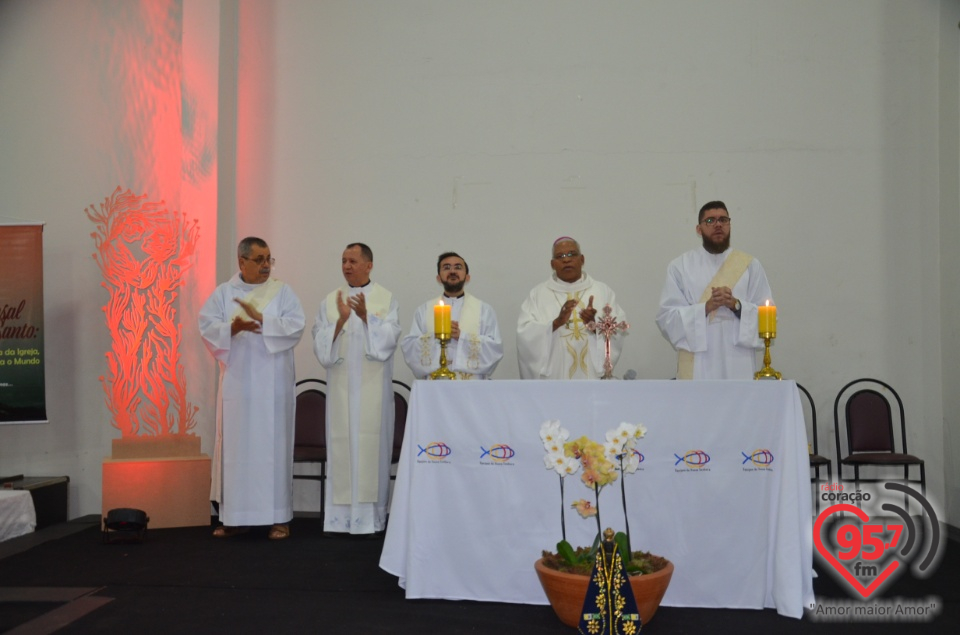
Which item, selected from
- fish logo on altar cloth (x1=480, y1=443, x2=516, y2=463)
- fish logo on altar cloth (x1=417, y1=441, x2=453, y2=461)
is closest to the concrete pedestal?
fish logo on altar cloth (x1=417, y1=441, x2=453, y2=461)

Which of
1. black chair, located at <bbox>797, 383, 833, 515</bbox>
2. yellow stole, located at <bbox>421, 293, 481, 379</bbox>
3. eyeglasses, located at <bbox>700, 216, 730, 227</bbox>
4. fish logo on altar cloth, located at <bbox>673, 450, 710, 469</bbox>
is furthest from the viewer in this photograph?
black chair, located at <bbox>797, 383, 833, 515</bbox>

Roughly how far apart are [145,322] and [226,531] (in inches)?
71.0

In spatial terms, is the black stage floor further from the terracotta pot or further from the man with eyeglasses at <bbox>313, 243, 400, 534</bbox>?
the man with eyeglasses at <bbox>313, 243, 400, 534</bbox>

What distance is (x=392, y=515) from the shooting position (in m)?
4.45

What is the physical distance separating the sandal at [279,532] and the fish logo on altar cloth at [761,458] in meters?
3.55

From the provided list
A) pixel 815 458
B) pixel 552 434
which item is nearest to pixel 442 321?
pixel 552 434

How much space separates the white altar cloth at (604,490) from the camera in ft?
13.8

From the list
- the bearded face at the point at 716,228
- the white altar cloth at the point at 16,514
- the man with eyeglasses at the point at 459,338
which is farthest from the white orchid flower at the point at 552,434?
the white altar cloth at the point at 16,514

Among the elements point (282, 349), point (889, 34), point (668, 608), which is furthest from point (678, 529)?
point (889, 34)

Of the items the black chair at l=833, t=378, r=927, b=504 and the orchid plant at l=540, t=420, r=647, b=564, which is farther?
the black chair at l=833, t=378, r=927, b=504

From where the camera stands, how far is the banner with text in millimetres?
7078

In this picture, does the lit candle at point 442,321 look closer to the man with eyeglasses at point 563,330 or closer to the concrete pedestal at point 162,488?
the man with eyeglasses at point 563,330

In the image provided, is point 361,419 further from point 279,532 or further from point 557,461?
point 557,461

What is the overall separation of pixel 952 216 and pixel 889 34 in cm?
171
